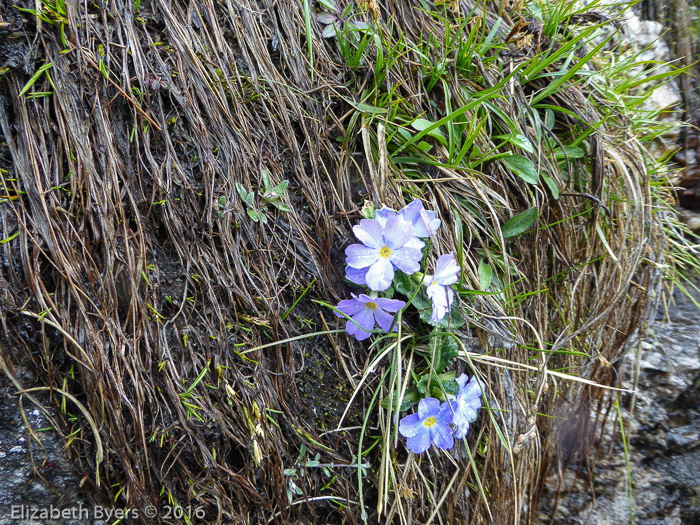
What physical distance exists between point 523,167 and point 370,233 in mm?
601

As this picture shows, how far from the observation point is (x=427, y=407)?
1.18m

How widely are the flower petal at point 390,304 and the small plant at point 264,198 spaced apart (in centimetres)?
38

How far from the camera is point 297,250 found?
1.25m

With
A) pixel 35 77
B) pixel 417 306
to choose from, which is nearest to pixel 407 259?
pixel 417 306

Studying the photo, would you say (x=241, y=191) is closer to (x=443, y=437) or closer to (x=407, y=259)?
(x=407, y=259)

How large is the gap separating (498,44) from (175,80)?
1.06 metres

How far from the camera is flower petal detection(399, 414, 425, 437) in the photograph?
117 centimetres

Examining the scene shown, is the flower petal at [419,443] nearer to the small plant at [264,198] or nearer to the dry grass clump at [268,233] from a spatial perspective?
the dry grass clump at [268,233]

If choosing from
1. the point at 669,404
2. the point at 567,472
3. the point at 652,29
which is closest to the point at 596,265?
the point at 669,404

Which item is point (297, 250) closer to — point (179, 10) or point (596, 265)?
point (179, 10)

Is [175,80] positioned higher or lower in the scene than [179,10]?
lower

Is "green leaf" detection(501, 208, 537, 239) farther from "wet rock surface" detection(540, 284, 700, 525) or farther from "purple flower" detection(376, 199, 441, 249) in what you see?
"wet rock surface" detection(540, 284, 700, 525)

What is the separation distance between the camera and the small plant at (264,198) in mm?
1183

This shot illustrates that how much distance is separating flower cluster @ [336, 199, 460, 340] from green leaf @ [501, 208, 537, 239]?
0.99ft
